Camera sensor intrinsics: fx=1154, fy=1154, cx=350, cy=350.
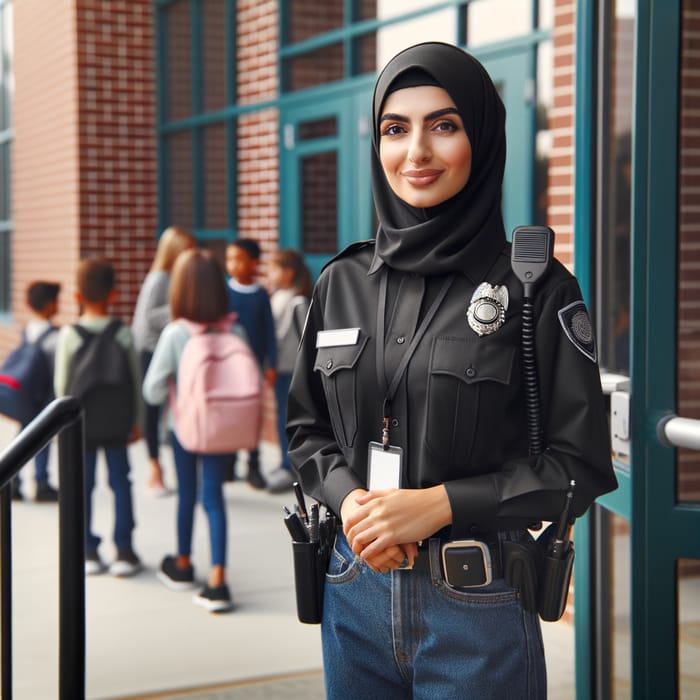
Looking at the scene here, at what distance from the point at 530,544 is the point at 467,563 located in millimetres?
145

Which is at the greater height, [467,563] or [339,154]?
[339,154]

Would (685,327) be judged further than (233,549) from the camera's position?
No

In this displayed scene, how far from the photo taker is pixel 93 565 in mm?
6031

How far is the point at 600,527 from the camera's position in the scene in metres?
3.33

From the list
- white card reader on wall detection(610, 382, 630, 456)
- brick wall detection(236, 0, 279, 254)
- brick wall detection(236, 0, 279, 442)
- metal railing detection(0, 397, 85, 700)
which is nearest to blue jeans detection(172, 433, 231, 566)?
metal railing detection(0, 397, 85, 700)

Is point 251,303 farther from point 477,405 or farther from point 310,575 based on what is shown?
point 477,405

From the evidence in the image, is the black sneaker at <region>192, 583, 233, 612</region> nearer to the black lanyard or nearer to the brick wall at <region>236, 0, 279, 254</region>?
the black lanyard

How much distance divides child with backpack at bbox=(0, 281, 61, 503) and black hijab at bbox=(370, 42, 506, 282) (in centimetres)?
508

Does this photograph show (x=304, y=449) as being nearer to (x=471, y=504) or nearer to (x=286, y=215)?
(x=471, y=504)

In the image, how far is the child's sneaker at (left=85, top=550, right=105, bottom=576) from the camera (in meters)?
6.00

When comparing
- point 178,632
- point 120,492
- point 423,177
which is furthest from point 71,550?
point 120,492

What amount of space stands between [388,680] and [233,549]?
4.35 metres

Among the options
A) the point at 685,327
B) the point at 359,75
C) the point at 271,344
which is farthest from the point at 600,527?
the point at 359,75

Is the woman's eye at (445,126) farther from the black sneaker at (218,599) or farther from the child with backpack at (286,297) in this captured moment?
the child with backpack at (286,297)
